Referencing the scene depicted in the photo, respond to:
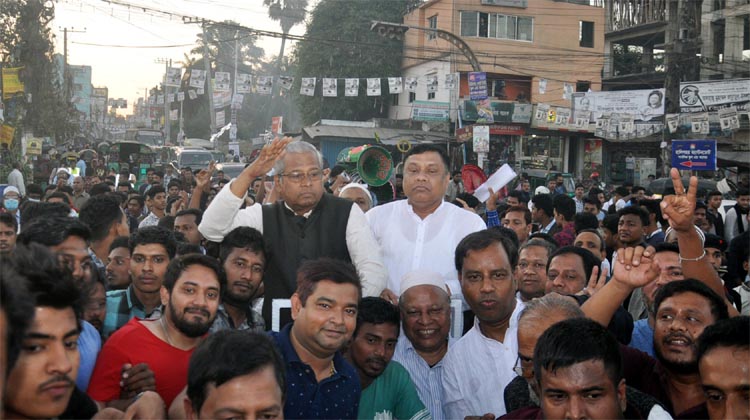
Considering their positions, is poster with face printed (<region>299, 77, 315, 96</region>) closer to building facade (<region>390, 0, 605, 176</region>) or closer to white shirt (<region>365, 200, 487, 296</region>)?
building facade (<region>390, 0, 605, 176</region>)

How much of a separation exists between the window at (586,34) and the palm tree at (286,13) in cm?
1917

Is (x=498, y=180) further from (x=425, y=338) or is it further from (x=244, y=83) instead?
(x=244, y=83)

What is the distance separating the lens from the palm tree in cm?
4804

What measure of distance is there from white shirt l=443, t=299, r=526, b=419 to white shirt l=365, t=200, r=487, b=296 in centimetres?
72

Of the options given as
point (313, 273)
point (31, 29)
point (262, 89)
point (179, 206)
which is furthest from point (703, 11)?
point (313, 273)

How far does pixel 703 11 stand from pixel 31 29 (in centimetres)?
2471

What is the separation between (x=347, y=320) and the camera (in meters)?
3.15

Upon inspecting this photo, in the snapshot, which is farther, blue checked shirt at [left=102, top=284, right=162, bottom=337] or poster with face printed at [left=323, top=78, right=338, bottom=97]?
poster with face printed at [left=323, top=78, right=338, bottom=97]

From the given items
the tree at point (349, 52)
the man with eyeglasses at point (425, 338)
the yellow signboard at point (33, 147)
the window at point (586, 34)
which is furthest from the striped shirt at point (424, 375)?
the window at point (586, 34)

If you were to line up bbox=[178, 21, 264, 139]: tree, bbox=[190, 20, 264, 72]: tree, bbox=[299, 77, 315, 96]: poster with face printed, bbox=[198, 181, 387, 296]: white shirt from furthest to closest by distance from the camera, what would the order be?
bbox=[178, 21, 264, 139]: tree
bbox=[190, 20, 264, 72]: tree
bbox=[299, 77, 315, 96]: poster with face printed
bbox=[198, 181, 387, 296]: white shirt

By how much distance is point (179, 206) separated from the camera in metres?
9.38

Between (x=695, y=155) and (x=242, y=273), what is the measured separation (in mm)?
13053

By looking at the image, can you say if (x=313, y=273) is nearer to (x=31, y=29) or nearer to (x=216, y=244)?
(x=216, y=244)

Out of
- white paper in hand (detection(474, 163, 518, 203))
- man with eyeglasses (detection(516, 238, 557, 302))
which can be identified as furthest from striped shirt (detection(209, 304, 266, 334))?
white paper in hand (detection(474, 163, 518, 203))
